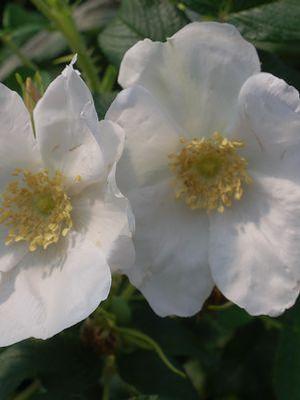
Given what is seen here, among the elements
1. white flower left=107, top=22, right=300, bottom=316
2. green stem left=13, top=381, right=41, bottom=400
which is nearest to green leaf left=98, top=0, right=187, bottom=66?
white flower left=107, top=22, right=300, bottom=316

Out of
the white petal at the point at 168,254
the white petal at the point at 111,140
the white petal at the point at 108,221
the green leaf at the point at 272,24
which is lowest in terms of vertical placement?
the white petal at the point at 168,254

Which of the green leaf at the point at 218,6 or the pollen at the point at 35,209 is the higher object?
the green leaf at the point at 218,6

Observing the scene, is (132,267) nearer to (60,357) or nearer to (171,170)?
(171,170)

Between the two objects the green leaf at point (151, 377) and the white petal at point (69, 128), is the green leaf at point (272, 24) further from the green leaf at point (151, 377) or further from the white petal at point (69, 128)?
the green leaf at point (151, 377)

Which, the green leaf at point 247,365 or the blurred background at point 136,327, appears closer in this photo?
the blurred background at point 136,327

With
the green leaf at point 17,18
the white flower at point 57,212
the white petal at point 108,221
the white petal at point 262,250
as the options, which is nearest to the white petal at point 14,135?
the white flower at point 57,212

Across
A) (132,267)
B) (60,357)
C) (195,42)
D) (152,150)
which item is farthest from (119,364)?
(195,42)

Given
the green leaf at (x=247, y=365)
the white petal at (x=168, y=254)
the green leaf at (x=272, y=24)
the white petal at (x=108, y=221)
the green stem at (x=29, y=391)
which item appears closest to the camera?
the white petal at (x=108, y=221)
